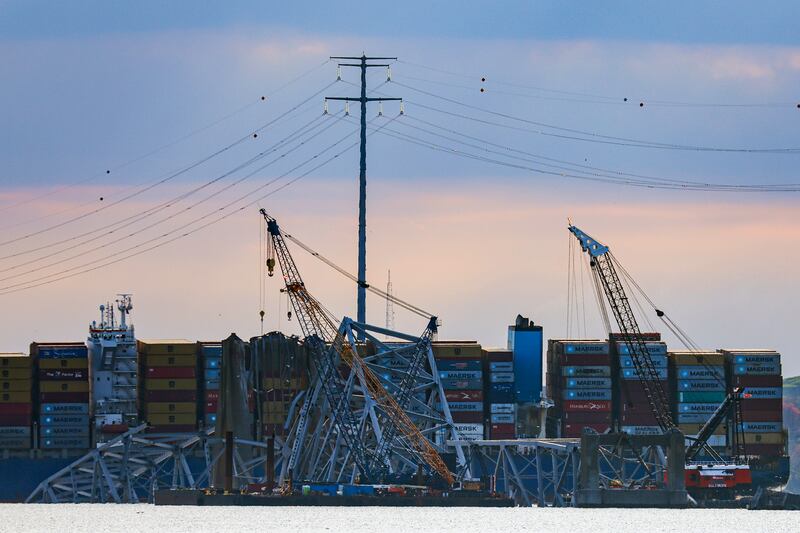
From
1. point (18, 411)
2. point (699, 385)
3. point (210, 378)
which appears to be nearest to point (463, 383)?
point (699, 385)

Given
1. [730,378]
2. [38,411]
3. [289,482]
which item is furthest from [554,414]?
[38,411]

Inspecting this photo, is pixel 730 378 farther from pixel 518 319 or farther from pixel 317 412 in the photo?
pixel 317 412

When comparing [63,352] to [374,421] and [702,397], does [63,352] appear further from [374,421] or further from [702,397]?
[702,397]

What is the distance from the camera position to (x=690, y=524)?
15862 centimetres

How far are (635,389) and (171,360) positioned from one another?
43.0m

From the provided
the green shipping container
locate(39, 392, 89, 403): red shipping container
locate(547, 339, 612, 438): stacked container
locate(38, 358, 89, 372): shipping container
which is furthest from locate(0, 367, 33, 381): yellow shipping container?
the green shipping container

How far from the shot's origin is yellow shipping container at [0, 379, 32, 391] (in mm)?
166125

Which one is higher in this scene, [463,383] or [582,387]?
[463,383]

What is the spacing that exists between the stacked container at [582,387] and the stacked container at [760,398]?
12695 millimetres

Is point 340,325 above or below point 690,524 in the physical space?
above

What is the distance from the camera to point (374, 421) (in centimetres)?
14662

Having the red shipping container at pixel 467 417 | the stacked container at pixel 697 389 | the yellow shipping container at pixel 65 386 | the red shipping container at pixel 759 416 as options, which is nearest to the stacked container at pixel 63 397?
the yellow shipping container at pixel 65 386

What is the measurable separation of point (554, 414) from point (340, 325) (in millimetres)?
26102

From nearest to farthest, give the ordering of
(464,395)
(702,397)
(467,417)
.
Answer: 1. (467,417)
2. (464,395)
3. (702,397)
